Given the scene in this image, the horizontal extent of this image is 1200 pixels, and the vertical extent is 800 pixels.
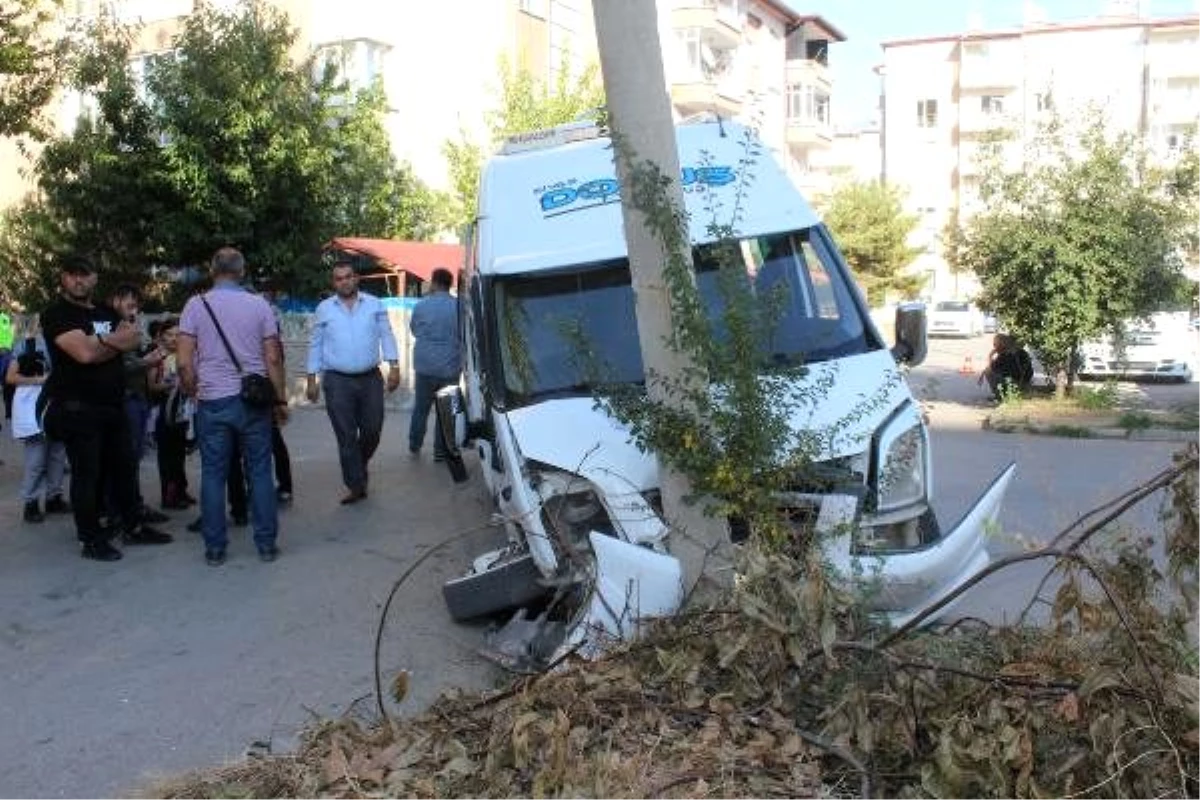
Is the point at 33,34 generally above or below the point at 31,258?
above

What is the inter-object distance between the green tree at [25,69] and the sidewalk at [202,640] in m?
4.47

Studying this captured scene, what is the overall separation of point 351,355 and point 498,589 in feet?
11.9

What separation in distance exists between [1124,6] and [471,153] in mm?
57042

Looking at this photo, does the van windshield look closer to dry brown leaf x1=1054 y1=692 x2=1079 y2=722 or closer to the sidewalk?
the sidewalk

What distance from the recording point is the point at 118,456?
7680 millimetres

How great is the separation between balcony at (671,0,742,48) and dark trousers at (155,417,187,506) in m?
37.2

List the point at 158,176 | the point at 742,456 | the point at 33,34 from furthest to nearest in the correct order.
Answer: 1. the point at 158,176
2. the point at 33,34
3. the point at 742,456


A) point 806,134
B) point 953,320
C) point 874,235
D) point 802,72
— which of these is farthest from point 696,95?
point 953,320

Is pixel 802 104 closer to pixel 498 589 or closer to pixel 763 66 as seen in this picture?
pixel 763 66

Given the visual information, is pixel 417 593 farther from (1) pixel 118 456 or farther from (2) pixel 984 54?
(2) pixel 984 54

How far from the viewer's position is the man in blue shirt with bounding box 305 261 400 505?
349 inches

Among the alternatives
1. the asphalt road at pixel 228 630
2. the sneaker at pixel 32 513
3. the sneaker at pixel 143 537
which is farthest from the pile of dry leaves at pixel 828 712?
the sneaker at pixel 32 513

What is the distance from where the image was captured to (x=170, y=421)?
8.97 m

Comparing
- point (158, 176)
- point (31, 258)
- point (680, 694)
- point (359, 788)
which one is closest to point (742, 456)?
point (680, 694)
